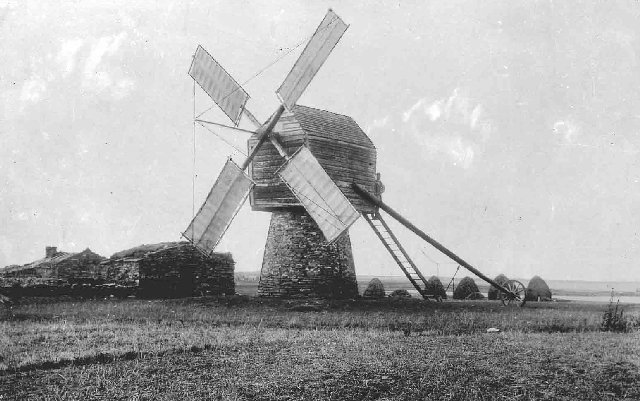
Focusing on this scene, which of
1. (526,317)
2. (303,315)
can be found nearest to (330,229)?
(303,315)

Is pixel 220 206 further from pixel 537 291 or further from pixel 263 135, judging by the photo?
pixel 537 291

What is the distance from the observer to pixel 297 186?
842 inches

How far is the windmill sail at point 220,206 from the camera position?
22.5 m

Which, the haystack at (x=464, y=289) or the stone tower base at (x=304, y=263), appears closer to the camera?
the stone tower base at (x=304, y=263)

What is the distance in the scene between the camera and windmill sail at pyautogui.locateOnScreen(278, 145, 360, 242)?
20.4m

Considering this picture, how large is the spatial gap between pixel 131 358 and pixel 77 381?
231 centimetres

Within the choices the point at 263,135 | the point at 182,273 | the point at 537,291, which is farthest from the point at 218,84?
the point at 537,291

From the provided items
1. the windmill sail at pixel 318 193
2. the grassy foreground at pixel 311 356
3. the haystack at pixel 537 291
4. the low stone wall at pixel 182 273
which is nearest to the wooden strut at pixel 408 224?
the windmill sail at pixel 318 193

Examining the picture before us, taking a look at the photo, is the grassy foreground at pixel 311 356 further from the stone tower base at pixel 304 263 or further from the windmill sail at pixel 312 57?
the windmill sail at pixel 312 57

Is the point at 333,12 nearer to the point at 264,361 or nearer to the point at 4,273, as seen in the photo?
the point at 264,361

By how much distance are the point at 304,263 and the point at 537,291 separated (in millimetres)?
15345

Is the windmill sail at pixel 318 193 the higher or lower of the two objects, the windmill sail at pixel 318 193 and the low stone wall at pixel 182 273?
the higher

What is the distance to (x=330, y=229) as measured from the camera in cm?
2069

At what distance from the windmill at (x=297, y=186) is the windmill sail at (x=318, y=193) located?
3cm
